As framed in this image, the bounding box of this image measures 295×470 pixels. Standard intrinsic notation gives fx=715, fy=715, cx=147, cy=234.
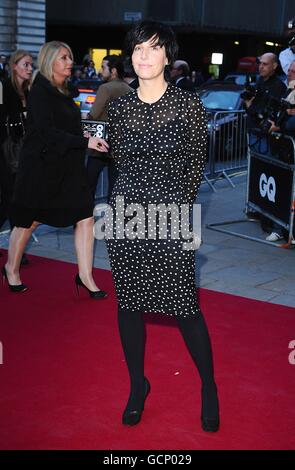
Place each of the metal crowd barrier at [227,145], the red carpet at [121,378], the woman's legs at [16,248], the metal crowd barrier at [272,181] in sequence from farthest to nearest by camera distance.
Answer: the metal crowd barrier at [227,145]
the metal crowd barrier at [272,181]
the woman's legs at [16,248]
the red carpet at [121,378]

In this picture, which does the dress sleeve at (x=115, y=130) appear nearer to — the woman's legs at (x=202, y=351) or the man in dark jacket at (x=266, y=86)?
the woman's legs at (x=202, y=351)

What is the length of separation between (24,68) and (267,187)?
306 cm

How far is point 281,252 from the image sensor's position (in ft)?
24.1

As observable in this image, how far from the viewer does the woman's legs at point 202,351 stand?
344cm

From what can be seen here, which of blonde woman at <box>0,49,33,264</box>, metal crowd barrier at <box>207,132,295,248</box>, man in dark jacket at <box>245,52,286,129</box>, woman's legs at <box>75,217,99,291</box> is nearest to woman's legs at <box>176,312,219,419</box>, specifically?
woman's legs at <box>75,217,99,291</box>

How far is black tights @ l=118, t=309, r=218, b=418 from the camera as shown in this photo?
3441 millimetres

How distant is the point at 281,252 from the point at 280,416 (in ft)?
12.4

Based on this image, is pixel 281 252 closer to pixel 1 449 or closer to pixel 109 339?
pixel 109 339

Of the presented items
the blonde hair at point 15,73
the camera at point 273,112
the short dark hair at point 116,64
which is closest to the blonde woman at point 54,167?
the blonde hair at point 15,73

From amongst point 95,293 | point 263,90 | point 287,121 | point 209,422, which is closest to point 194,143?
point 209,422

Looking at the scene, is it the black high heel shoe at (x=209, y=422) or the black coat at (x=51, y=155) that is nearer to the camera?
the black high heel shoe at (x=209, y=422)

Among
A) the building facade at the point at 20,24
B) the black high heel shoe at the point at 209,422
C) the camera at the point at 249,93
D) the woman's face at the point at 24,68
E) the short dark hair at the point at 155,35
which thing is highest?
the building facade at the point at 20,24

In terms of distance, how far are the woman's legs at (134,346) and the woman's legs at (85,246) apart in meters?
1.99
